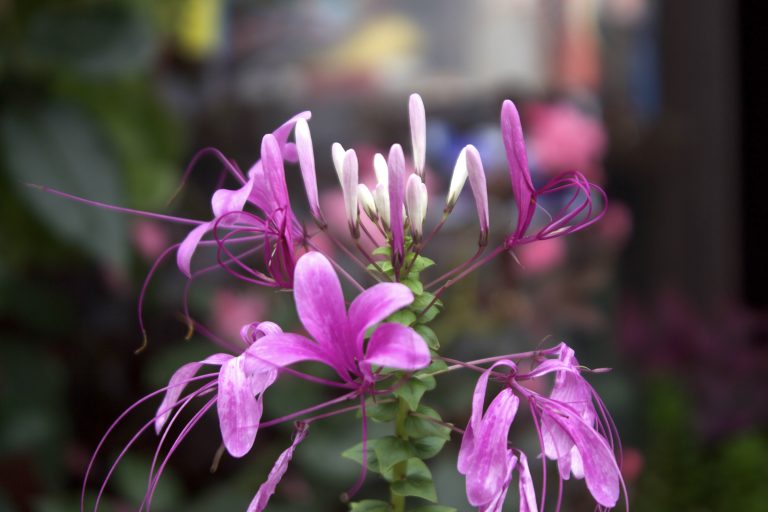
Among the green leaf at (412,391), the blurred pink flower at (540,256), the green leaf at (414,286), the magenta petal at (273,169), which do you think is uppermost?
the magenta petal at (273,169)

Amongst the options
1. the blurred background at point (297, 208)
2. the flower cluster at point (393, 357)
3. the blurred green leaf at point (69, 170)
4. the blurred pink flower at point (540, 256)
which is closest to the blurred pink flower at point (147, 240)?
the blurred background at point (297, 208)

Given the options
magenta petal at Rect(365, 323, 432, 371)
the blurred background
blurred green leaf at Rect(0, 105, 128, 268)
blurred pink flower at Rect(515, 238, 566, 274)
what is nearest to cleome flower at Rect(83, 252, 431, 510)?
magenta petal at Rect(365, 323, 432, 371)

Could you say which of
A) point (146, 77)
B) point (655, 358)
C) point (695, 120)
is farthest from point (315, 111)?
point (695, 120)

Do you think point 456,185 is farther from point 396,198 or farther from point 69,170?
point 69,170

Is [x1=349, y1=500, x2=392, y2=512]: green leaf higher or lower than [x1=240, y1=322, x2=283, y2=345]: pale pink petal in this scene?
→ lower

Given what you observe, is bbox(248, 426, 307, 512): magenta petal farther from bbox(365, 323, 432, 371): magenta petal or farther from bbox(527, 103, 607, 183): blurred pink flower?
bbox(527, 103, 607, 183): blurred pink flower

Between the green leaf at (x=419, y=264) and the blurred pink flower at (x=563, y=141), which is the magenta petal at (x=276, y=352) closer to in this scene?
the green leaf at (x=419, y=264)
